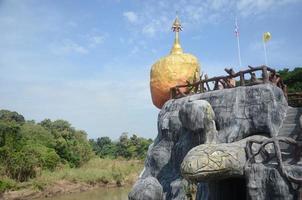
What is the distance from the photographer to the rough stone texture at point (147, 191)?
32.1ft

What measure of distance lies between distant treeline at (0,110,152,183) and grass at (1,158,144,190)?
0.72 meters

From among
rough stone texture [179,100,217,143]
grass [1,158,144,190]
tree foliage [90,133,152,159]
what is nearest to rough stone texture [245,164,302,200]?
rough stone texture [179,100,217,143]

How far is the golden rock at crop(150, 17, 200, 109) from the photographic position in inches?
541

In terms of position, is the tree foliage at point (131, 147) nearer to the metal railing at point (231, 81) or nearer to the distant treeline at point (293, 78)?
the distant treeline at point (293, 78)

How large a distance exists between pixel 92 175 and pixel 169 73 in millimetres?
16715

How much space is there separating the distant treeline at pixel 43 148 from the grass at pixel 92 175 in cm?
72

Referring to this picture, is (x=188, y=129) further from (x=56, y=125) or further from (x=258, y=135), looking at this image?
(x=56, y=125)

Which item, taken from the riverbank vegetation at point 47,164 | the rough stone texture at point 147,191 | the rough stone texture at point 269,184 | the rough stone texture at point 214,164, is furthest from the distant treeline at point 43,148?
the rough stone texture at point 269,184

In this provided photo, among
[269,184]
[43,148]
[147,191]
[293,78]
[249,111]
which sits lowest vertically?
[147,191]

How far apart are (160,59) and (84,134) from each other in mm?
31273

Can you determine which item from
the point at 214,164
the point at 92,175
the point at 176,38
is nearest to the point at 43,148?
the point at 92,175

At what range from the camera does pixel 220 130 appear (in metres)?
10.4

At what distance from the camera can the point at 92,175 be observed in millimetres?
28609

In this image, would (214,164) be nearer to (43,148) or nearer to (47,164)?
(47,164)
